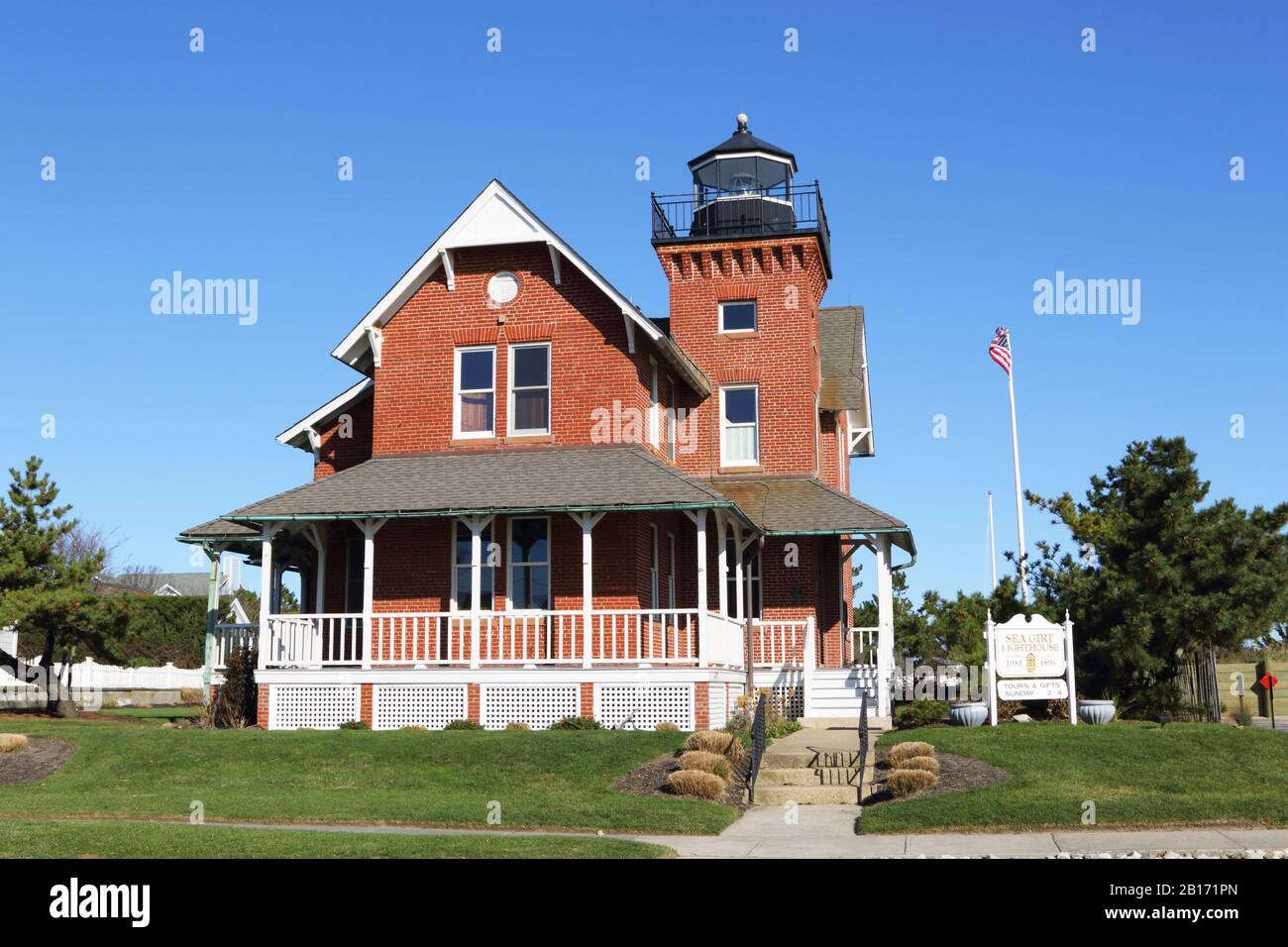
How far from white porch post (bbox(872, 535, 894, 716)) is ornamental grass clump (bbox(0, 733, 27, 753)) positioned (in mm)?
15383

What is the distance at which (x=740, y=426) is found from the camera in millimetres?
30312

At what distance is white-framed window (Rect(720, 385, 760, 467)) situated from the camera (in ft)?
98.9

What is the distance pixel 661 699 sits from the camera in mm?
22250

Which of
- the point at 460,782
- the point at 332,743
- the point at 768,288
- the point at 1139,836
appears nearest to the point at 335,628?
the point at 332,743

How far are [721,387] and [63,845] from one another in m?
20.2

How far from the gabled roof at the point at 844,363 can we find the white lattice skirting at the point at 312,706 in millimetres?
14309

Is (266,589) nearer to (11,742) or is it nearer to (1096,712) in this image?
(11,742)

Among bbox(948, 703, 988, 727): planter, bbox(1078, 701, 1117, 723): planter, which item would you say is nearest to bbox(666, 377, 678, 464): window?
bbox(948, 703, 988, 727): planter

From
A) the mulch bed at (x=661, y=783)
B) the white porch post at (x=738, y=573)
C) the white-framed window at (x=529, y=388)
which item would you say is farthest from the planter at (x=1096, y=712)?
the white-framed window at (x=529, y=388)

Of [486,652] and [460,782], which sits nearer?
[460,782]

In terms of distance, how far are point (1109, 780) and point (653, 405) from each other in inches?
539

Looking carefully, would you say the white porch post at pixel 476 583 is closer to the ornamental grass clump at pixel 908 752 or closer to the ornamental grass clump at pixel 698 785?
the ornamental grass clump at pixel 698 785
